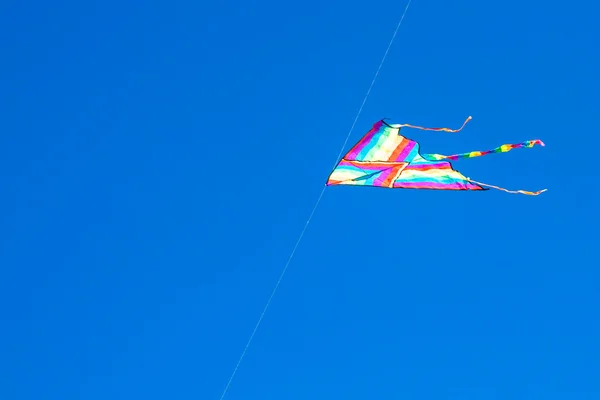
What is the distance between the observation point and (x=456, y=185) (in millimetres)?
16109

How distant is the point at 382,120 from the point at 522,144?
2961 mm

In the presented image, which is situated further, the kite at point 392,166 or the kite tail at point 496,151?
the kite at point 392,166

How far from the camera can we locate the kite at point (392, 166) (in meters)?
16.2

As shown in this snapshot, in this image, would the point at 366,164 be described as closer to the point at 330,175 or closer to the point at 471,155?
the point at 330,175

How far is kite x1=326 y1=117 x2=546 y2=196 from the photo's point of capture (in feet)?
53.2

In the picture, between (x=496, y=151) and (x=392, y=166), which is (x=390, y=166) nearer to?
(x=392, y=166)

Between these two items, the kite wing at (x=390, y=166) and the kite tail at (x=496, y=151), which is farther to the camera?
the kite wing at (x=390, y=166)

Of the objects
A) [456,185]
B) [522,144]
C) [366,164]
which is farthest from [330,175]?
[522,144]

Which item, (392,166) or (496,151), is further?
(392,166)

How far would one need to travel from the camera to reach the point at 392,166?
1683 centimetres

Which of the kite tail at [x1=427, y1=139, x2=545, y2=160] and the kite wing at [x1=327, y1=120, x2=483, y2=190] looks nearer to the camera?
the kite tail at [x1=427, y1=139, x2=545, y2=160]

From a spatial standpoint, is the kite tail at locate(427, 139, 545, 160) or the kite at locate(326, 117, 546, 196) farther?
the kite at locate(326, 117, 546, 196)

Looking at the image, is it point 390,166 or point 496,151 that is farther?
point 390,166

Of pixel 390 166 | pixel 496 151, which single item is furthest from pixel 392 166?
pixel 496 151
